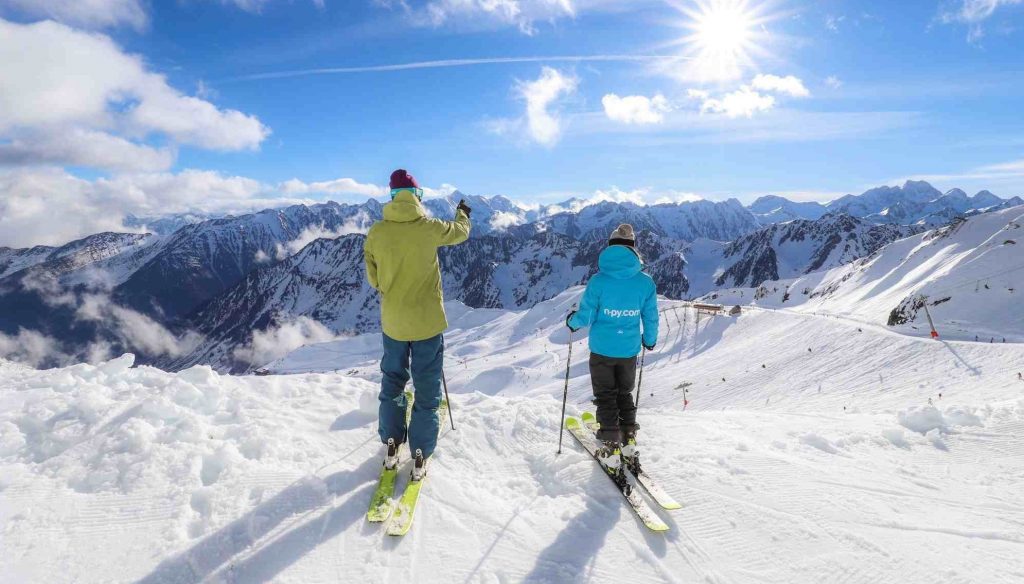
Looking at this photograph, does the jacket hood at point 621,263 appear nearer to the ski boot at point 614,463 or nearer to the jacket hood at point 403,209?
the ski boot at point 614,463

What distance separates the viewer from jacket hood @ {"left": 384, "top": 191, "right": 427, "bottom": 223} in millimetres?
5941

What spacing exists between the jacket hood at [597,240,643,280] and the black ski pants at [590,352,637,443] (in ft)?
3.86

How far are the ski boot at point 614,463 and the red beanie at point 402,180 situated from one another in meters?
4.37

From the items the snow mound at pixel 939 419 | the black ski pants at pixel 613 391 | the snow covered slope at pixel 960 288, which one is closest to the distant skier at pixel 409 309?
the black ski pants at pixel 613 391

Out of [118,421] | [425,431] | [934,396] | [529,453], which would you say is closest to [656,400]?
[934,396]

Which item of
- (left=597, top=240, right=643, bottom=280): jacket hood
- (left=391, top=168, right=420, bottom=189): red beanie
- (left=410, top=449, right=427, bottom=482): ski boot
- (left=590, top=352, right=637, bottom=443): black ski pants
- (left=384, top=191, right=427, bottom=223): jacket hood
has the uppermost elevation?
(left=391, top=168, right=420, bottom=189): red beanie

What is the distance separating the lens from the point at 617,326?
662 cm

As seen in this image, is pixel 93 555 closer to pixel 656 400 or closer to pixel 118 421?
pixel 118 421

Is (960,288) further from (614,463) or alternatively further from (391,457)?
(391,457)

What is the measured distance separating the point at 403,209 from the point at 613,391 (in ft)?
12.5

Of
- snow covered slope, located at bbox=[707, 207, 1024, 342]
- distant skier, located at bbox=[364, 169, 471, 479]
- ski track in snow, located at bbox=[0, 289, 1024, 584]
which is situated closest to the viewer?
ski track in snow, located at bbox=[0, 289, 1024, 584]

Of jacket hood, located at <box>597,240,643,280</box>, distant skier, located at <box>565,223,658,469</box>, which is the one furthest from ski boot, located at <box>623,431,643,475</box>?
jacket hood, located at <box>597,240,643,280</box>

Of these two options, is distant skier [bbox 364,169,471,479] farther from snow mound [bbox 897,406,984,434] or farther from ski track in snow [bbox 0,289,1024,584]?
snow mound [bbox 897,406,984,434]

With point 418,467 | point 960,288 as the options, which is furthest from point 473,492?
point 960,288
